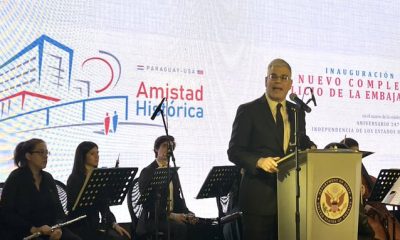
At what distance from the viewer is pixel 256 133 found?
3457mm

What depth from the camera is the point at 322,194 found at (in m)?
3.15

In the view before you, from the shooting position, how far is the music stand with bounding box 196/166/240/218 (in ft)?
18.1

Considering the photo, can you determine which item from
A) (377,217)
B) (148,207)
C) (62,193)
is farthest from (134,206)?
(377,217)

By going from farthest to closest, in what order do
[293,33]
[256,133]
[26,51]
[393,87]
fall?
[393,87]
[293,33]
[26,51]
[256,133]

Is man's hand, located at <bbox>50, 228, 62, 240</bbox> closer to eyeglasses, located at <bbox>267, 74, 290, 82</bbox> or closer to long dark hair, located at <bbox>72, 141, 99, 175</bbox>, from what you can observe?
long dark hair, located at <bbox>72, 141, 99, 175</bbox>

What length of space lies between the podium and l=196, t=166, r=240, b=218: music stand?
224cm

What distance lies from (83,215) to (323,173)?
2215 mm

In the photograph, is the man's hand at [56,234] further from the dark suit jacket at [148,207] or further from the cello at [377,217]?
the cello at [377,217]

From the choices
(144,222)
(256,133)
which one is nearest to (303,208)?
(256,133)

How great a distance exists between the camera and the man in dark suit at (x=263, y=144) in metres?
3.37

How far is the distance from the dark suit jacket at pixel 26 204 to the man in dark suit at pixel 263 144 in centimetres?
197

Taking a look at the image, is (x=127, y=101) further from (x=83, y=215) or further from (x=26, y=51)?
(x=83, y=215)

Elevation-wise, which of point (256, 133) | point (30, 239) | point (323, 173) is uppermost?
point (256, 133)

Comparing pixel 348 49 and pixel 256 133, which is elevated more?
pixel 348 49
